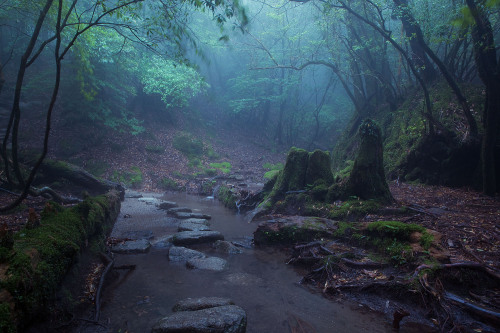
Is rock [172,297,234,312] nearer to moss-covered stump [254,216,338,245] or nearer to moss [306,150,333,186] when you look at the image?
moss-covered stump [254,216,338,245]

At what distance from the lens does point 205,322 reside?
3342 millimetres

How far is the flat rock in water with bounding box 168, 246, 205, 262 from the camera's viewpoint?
5988 mm

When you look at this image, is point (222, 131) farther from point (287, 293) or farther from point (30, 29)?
point (287, 293)

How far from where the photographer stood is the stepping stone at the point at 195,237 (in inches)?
275

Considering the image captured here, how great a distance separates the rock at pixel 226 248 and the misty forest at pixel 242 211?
0.06 metres

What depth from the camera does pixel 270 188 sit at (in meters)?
11.0

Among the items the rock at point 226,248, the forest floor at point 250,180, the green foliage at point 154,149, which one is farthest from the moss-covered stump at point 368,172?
the green foliage at point 154,149

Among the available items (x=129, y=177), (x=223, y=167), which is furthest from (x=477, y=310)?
(x=223, y=167)

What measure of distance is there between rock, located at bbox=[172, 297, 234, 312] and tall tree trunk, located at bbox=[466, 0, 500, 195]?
8.74m

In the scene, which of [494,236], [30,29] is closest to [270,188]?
[494,236]

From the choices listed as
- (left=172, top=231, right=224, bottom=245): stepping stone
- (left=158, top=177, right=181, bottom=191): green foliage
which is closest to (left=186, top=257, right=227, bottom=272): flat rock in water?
(left=172, top=231, right=224, bottom=245): stepping stone

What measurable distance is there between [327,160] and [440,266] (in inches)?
223

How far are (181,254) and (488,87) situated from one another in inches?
376

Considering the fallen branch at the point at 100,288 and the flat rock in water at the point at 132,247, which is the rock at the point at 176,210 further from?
the fallen branch at the point at 100,288
